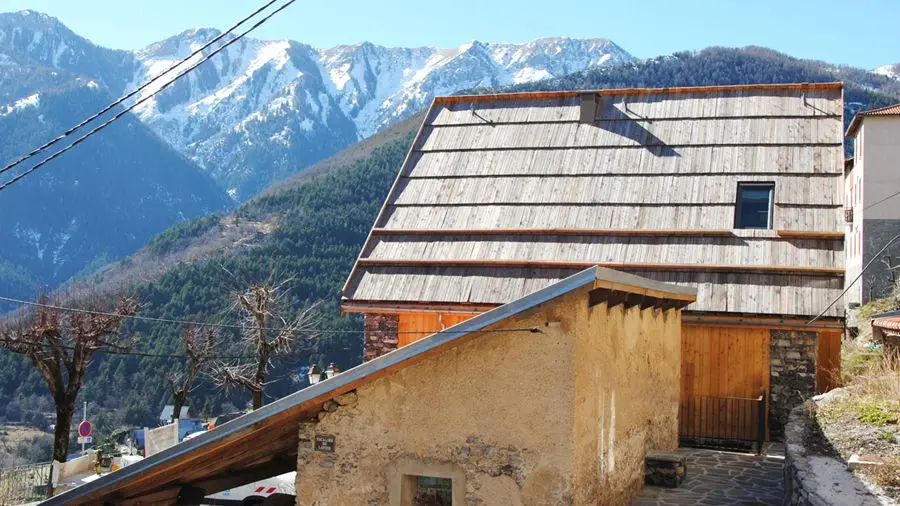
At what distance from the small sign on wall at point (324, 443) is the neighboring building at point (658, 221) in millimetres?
6988

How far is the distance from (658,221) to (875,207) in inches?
216

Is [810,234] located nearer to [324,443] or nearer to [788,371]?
[788,371]

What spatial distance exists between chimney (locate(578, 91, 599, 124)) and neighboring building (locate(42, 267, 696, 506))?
32.7 ft

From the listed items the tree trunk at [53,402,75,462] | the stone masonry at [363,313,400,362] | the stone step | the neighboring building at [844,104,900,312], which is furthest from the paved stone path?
the tree trunk at [53,402,75,462]

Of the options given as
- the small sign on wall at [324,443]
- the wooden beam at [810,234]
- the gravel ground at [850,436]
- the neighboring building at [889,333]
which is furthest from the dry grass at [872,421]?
the small sign on wall at [324,443]

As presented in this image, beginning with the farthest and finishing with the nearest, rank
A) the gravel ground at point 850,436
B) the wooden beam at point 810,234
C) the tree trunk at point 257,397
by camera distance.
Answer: the tree trunk at point 257,397 → the wooden beam at point 810,234 → the gravel ground at point 850,436

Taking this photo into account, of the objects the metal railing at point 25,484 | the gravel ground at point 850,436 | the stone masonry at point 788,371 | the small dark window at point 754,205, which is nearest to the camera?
the gravel ground at point 850,436

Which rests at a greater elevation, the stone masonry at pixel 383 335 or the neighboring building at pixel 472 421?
the stone masonry at pixel 383 335

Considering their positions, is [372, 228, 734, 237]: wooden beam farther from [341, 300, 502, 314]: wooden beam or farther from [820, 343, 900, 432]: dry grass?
[820, 343, 900, 432]: dry grass

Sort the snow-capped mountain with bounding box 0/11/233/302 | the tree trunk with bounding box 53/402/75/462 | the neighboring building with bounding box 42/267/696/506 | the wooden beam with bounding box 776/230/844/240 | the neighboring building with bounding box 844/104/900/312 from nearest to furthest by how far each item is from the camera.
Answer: the neighboring building with bounding box 42/267/696/506, the wooden beam with bounding box 776/230/844/240, the neighboring building with bounding box 844/104/900/312, the tree trunk with bounding box 53/402/75/462, the snow-capped mountain with bounding box 0/11/233/302

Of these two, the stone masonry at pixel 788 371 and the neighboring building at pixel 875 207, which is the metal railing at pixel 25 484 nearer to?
the stone masonry at pixel 788 371

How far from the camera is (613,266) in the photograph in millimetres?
16297

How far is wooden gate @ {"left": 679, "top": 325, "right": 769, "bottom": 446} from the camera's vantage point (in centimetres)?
1515

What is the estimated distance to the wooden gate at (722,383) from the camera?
15148 millimetres
